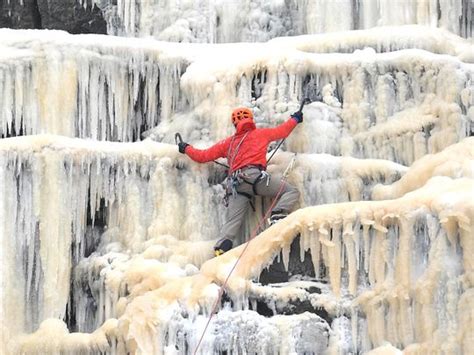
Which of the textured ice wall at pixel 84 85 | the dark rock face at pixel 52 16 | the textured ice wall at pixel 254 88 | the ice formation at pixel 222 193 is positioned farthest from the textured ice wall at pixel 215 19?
the textured ice wall at pixel 84 85

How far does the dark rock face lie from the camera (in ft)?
43.4

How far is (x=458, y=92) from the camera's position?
9.51 meters

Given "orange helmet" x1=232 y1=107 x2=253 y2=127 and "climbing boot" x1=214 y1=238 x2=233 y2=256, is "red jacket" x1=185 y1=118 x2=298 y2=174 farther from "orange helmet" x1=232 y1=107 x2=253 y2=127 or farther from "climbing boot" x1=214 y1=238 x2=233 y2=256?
"climbing boot" x1=214 y1=238 x2=233 y2=256

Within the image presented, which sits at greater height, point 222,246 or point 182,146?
point 182,146

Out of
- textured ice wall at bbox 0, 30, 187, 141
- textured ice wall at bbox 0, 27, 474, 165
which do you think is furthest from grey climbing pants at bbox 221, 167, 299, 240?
textured ice wall at bbox 0, 30, 187, 141

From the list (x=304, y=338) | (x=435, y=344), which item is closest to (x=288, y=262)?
(x=304, y=338)

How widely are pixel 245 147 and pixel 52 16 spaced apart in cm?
540

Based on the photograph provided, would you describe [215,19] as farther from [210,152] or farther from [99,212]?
[99,212]

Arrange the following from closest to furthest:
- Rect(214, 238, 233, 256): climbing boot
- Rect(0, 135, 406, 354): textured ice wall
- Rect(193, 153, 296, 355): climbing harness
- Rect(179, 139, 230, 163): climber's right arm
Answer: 1. Rect(193, 153, 296, 355): climbing harness
2. Rect(214, 238, 233, 256): climbing boot
3. Rect(0, 135, 406, 354): textured ice wall
4. Rect(179, 139, 230, 163): climber's right arm

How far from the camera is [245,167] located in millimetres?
9094

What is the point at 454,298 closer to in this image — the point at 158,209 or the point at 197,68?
the point at 158,209

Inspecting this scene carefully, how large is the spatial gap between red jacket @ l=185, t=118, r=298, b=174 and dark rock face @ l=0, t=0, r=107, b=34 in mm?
4671

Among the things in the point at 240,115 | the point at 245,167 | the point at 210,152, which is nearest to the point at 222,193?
the point at 210,152

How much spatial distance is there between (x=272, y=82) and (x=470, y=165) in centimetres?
271
